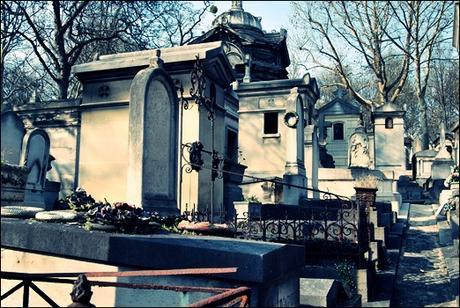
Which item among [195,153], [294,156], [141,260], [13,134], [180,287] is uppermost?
[13,134]

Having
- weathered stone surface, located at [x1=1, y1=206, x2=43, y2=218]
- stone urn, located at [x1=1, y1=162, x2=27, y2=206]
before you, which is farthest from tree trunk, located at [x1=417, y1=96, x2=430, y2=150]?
weathered stone surface, located at [x1=1, y1=206, x2=43, y2=218]

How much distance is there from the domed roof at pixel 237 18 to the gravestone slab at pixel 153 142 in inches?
1128

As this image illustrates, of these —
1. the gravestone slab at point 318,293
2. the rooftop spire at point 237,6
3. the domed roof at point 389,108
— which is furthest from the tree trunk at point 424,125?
the gravestone slab at point 318,293

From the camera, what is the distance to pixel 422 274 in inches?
304

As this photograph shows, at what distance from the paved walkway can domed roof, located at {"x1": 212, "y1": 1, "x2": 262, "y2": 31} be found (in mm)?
26230

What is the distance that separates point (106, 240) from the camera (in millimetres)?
3682

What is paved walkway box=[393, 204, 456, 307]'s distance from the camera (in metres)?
6.29

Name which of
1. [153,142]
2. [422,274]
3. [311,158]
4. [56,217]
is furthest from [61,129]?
[422,274]

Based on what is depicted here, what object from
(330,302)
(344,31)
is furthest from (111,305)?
(344,31)

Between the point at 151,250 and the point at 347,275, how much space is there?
382cm

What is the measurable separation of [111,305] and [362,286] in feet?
12.8

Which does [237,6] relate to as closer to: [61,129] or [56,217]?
[61,129]

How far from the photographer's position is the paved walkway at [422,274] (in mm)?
6293

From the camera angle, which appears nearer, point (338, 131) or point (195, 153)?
point (195, 153)
